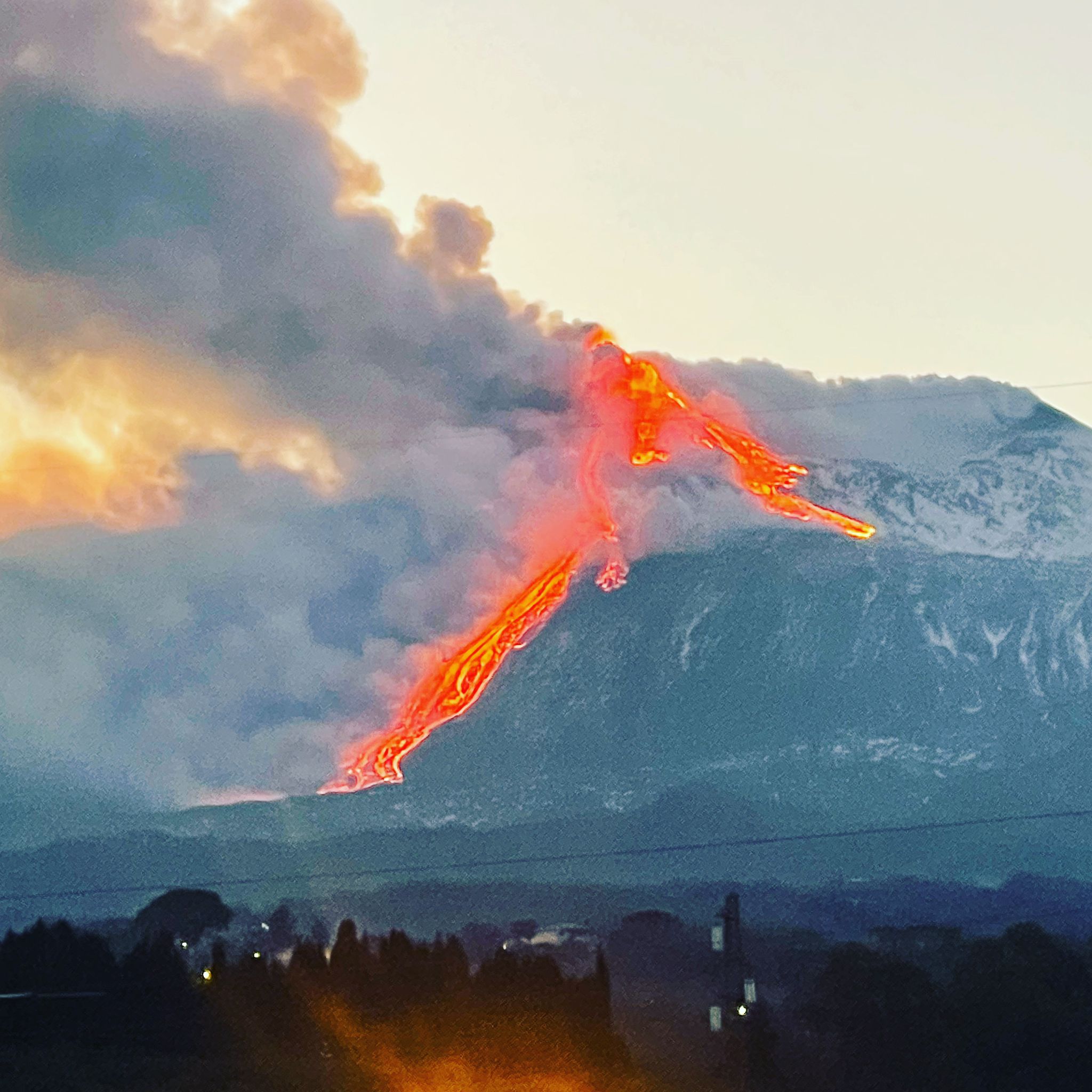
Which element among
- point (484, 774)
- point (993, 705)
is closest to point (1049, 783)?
point (993, 705)

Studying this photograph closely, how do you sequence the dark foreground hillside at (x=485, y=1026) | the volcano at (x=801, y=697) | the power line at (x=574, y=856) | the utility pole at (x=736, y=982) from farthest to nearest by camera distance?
the volcano at (x=801, y=697), the power line at (x=574, y=856), the dark foreground hillside at (x=485, y=1026), the utility pole at (x=736, y=982)

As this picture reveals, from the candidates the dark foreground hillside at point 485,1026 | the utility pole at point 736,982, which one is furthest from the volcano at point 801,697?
the utility pole at point 736,982

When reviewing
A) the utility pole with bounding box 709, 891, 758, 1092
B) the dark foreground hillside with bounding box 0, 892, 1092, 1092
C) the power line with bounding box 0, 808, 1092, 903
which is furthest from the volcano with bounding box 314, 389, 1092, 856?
the utility pole with bounding box 709, 891, 758, 1092

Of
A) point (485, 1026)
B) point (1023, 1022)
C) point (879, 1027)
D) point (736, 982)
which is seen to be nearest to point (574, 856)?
point (485, 1026)

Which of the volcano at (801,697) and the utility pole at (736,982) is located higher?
Answer: the volcano at (801,697)

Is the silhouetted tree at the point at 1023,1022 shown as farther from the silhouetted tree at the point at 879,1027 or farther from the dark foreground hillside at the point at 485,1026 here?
the silhouetted tree at the point at 879,1027

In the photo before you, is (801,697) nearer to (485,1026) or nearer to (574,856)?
(574,856)

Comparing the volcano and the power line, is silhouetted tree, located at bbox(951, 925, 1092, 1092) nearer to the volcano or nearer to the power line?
the power line

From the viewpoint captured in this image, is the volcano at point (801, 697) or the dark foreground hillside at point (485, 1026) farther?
the volcano at point (801, 697)

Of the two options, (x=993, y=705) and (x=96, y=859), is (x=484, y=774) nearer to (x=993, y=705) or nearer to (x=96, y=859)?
(x=96, y=859)
